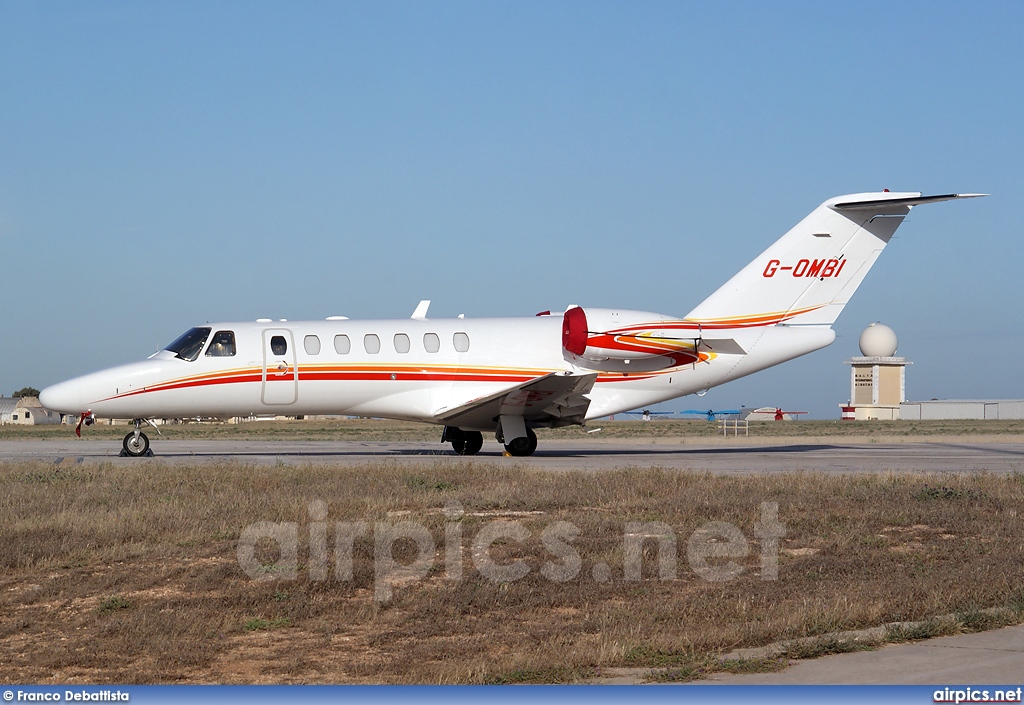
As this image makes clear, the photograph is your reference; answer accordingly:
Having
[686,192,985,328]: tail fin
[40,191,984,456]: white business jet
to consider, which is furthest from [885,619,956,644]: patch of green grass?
[686,192,985,328]: tail fin

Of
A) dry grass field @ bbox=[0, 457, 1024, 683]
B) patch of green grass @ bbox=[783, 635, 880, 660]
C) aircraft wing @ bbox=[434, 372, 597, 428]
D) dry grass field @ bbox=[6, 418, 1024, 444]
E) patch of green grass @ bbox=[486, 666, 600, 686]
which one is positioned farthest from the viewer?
dry grass field @ bbox=[6, 418, 1024, 444]

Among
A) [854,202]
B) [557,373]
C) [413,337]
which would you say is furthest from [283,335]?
[854,202]

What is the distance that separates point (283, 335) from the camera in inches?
882

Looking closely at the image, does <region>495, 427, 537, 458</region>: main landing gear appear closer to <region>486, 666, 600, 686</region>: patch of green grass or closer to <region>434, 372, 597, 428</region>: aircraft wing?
<region>434, 372, 597, 428</region>: aircraft wing

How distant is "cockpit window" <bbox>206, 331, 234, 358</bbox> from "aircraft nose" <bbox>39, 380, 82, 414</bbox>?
2.74 metres

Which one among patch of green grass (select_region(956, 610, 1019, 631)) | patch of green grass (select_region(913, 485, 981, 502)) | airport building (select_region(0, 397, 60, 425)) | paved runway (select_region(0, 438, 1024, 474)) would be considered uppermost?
airport building (select_region(0, 397, 60, 425))

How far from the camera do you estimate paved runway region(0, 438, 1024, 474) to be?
20.2 meters

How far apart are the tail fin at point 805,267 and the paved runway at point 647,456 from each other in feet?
10.6

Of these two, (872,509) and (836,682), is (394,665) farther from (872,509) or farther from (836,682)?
(872,509)

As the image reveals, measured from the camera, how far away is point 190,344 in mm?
22328

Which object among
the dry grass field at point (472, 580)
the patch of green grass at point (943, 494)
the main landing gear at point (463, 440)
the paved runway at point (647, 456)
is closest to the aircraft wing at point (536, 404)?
the paved runway at point (647, 456)

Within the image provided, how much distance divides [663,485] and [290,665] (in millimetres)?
8486

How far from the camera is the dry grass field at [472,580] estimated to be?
6.82 metres

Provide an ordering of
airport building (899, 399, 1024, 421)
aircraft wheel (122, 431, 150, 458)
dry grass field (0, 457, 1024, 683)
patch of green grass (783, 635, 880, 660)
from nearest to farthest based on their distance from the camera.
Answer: patch of green grass (783, 635, 880, 660)
dry grass field (0, 457, 1024, 683)
aircraft wheel (122, 431, 150, 458)
airport building (899, 399, 1024, 421)
